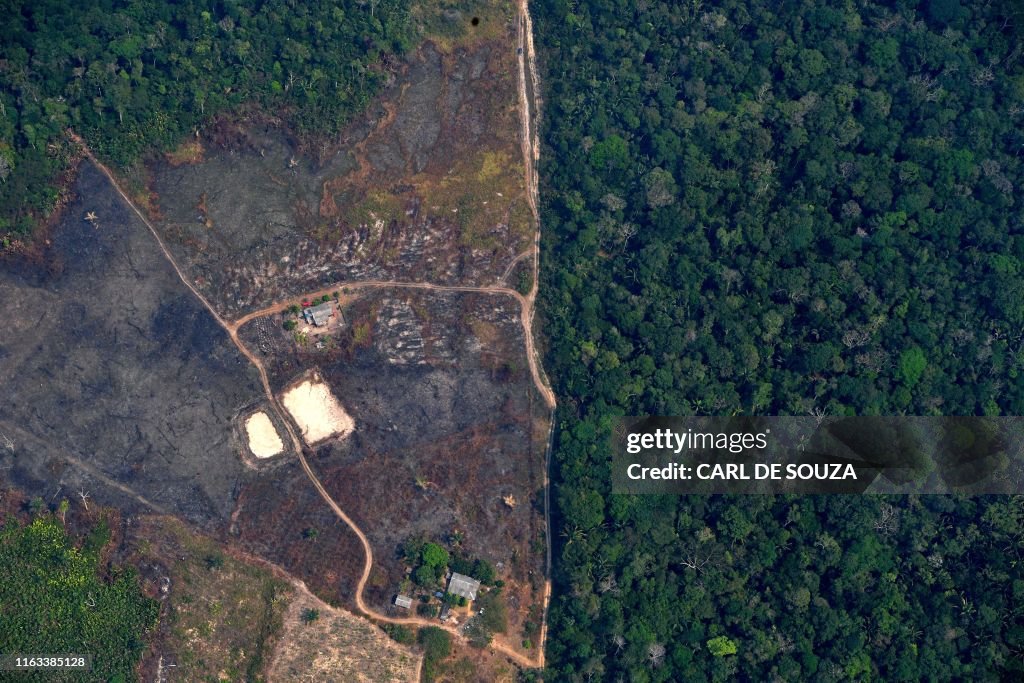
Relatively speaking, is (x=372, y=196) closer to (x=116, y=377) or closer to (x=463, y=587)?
(x=116, y=377)

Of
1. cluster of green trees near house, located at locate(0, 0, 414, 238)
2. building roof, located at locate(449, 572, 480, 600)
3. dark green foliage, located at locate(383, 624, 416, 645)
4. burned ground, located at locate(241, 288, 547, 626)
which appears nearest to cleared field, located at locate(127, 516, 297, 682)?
dark green foliage, located at locate(383, 624, 416, 645)

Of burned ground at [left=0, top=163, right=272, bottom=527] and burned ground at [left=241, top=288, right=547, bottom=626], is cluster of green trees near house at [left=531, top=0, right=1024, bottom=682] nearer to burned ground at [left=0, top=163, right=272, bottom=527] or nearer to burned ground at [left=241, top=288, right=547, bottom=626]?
burned ground at [left=241, top=288, right=547, bottom=626]

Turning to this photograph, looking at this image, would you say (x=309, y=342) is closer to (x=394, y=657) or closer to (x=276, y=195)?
(x=276, y=195)

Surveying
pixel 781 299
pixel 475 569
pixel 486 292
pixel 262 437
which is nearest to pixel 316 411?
pixel 262 437

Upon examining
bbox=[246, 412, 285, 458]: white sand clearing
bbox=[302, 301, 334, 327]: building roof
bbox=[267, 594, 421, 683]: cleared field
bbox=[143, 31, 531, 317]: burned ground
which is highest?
bbox=[143, 31, 531, 317]: burned ground

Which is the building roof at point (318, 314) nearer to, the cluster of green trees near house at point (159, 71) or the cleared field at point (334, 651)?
the cluster of green trees near house at point (159, 71)

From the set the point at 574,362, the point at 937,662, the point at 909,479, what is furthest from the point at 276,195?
the point at 937,662

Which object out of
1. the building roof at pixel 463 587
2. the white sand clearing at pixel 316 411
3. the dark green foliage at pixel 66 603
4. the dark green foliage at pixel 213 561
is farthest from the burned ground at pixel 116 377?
the building roof at pixel 463 587
